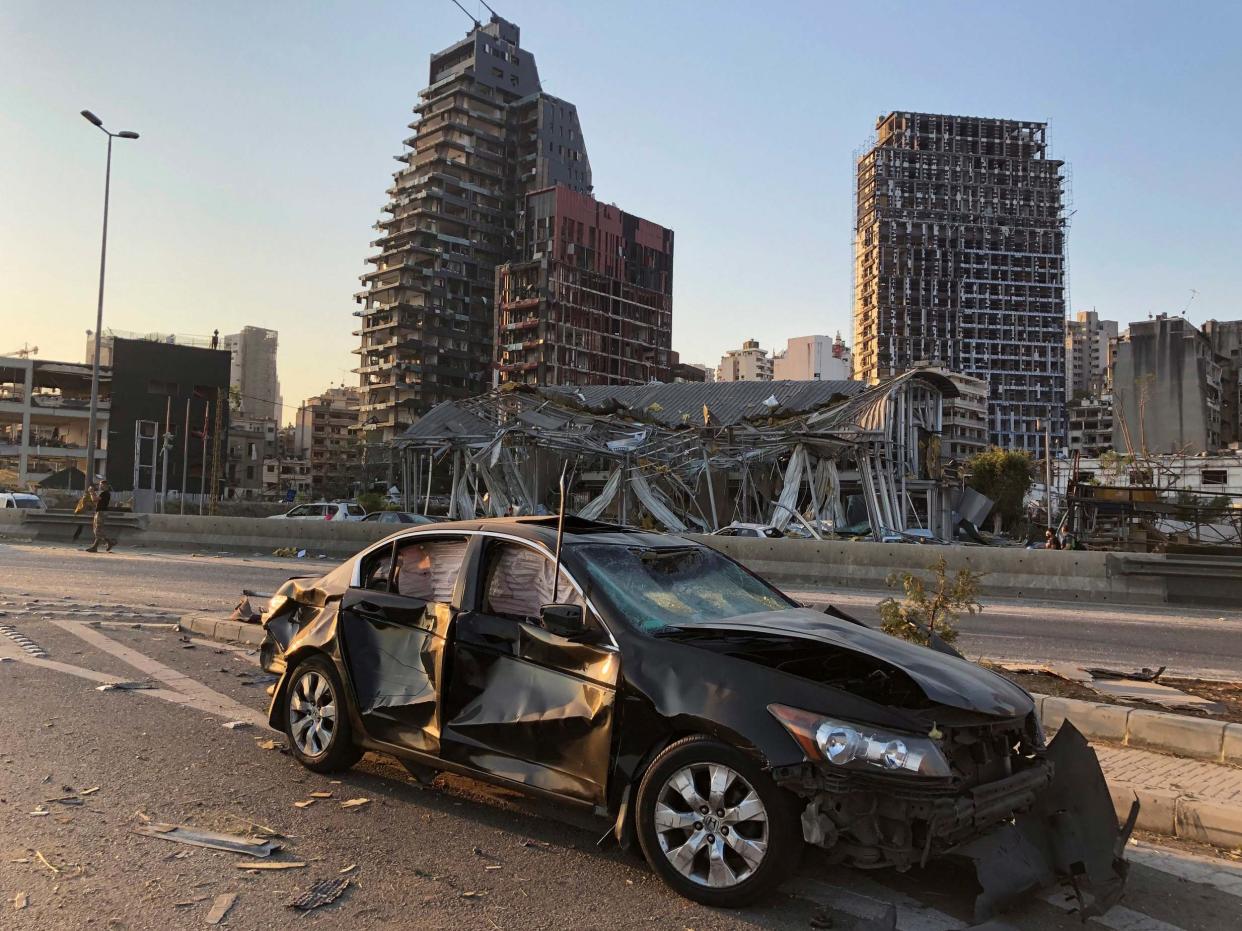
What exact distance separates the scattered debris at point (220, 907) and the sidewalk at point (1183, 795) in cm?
429

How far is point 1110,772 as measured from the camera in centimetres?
537

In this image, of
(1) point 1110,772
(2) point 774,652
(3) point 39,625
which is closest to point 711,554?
(2) point 774,652

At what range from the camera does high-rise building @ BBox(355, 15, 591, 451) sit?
120 metres

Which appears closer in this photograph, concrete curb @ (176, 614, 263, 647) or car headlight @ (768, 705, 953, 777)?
car headlight @ (768, 705, 953, 777)

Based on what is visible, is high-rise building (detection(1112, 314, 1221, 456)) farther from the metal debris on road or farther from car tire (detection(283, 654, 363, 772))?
the metal debris on road

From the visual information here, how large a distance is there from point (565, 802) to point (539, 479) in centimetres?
3907

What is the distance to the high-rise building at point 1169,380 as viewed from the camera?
295ft

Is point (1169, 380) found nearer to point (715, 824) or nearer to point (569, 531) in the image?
point (569, 531)

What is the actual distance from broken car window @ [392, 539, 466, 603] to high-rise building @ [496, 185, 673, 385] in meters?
112

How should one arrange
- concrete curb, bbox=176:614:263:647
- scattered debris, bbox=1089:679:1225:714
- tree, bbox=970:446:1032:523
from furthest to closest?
tree, bbox=970:446:1032:523, concrete curb, bbox=176:614:263:647, scattered debris, bbox=1089:679:1225:714

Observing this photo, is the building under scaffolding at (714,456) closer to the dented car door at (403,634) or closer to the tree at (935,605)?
the tree at (935,605)

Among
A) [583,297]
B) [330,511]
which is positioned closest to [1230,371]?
[583,297]

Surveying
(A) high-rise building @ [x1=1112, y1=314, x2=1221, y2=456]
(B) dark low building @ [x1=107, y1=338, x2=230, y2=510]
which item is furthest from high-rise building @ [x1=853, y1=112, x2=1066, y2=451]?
(B) dark low building @ [x1=107, y1=338, x2=230, y2=510]

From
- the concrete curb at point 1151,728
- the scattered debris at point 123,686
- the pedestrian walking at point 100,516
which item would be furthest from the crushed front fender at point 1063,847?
the pedestrian walking at point 100,516
